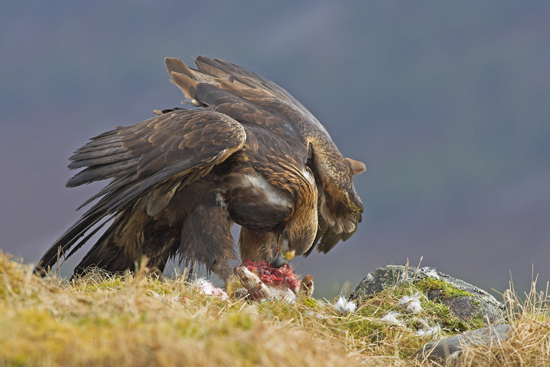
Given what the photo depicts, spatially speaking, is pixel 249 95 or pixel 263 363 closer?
Result: pixel 263 363

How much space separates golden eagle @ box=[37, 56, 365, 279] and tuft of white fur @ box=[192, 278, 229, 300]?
0.18 m

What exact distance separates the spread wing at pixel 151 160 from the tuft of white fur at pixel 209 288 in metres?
0.76

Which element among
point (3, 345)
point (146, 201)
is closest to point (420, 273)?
point (146, 201)

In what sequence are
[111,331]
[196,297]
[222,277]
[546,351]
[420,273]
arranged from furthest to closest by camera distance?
[420,273]
[222,277]
[196,297]
[546,351]
[111,331]

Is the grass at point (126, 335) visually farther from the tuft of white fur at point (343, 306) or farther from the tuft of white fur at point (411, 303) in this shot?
the tuft of white fur at point (411, 303)

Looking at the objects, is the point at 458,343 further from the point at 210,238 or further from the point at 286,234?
the point at 210,238

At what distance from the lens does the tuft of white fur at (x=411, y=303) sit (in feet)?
13.1

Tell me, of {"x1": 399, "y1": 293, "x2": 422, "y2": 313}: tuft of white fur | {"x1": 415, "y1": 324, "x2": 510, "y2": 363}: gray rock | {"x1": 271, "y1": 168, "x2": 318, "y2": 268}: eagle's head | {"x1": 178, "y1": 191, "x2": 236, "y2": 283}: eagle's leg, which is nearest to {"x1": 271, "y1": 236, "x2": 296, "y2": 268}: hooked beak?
{"x1": 271, "y1": 168, "x2": 318, "y2": 268}: eagle's head

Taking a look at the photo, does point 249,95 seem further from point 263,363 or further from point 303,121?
point 263,363

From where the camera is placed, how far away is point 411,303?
404 centimetres

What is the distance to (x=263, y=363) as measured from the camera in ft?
4.39

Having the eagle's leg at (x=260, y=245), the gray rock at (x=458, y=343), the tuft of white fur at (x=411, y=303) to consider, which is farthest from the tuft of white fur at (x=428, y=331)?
the eagle's leg at (x=260, y=245)

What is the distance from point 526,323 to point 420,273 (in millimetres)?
1680

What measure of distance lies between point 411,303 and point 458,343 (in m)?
1.09
